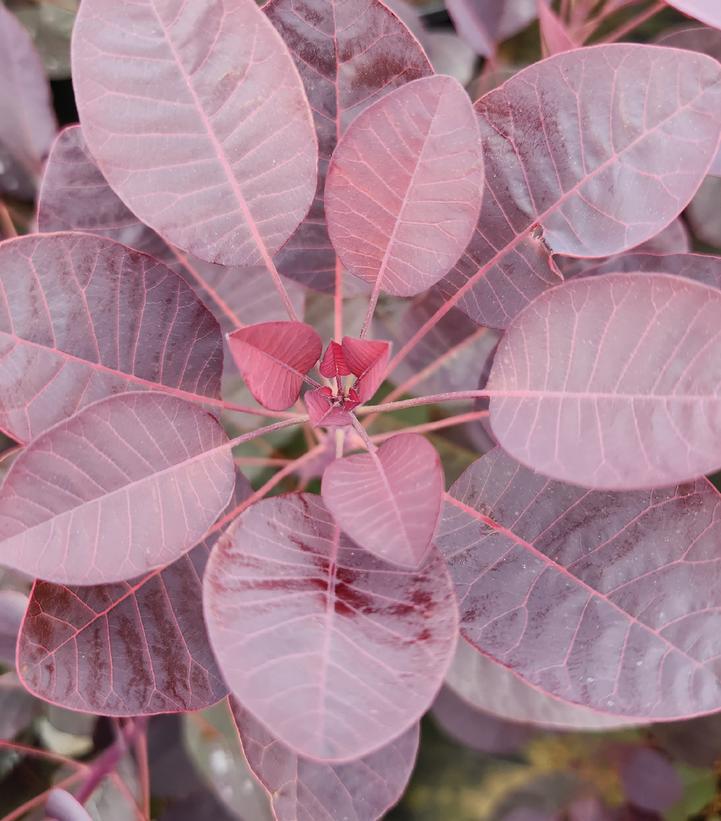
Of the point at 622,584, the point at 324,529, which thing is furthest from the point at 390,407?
the point at 622,584

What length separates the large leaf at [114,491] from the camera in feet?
1.67

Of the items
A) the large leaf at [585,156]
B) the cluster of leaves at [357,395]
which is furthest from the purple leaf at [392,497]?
the large leaf at [585,156]

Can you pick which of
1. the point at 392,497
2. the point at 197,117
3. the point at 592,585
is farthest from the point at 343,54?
the point at 592,585

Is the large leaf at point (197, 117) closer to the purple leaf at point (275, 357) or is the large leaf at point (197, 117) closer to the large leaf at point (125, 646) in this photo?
the purple leaf at point (275, 357)

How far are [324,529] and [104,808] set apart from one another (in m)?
0.63

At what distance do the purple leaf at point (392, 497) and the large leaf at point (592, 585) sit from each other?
0.41 ft

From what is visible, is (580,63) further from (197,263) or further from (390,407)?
(197,263)

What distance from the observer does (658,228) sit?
59cm

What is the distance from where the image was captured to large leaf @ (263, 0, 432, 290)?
622mm

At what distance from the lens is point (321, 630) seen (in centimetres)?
52

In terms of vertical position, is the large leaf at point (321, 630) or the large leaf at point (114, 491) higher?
the large leaf at point (114, 491)

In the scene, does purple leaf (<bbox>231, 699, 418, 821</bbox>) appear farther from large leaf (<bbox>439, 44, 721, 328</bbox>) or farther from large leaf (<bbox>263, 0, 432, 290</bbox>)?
large leaf (<bbox>263, 0, 432, 290</bbox>)

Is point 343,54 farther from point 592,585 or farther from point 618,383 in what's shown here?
point 592,585

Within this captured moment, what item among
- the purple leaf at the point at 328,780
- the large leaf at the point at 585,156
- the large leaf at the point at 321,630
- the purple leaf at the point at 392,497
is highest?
the large leaf at the point at 585,156
